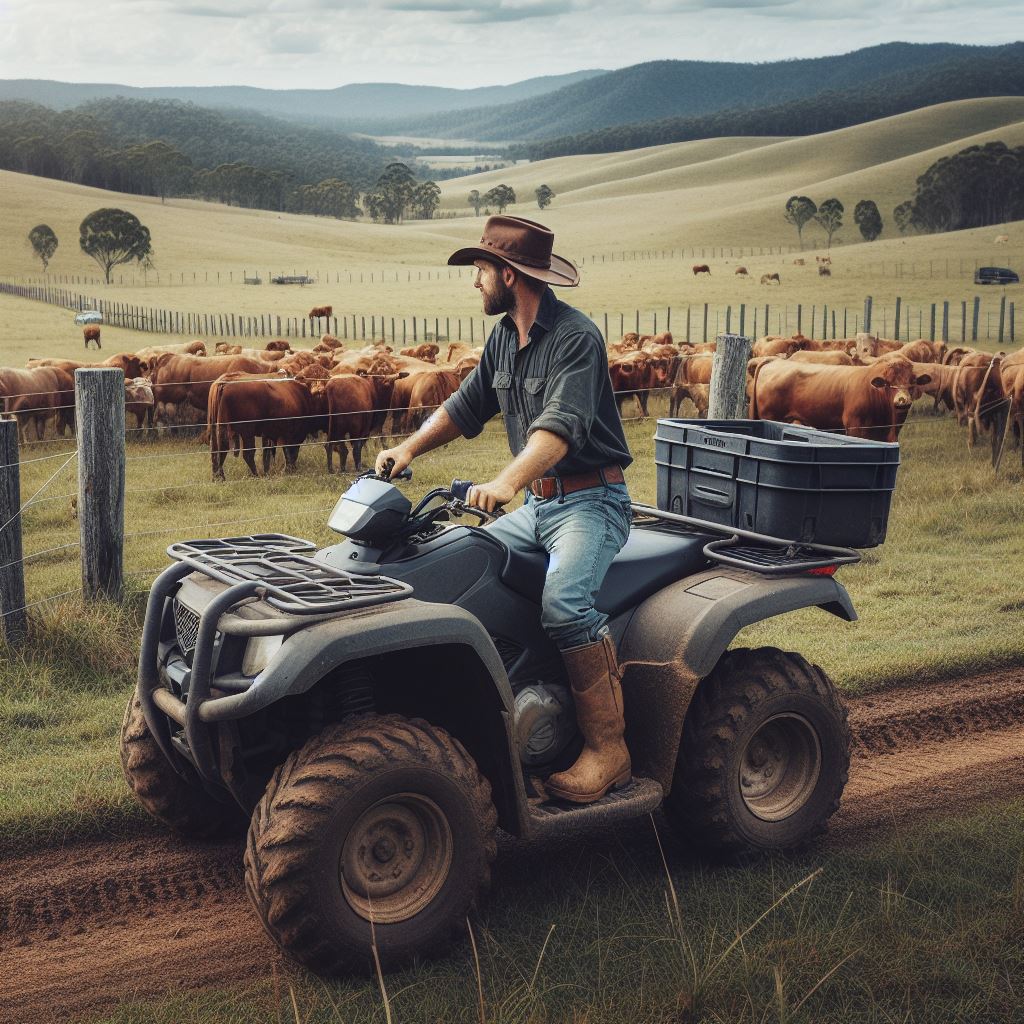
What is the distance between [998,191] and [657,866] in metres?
103

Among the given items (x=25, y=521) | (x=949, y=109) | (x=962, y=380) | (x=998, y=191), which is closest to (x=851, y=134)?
(x=949, y=109)

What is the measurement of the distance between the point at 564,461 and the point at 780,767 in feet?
5.03

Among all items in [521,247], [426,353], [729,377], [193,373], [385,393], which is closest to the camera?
[521,247]

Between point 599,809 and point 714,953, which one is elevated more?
point 599,809

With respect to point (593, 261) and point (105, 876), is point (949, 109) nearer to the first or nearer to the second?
point (593, 261)

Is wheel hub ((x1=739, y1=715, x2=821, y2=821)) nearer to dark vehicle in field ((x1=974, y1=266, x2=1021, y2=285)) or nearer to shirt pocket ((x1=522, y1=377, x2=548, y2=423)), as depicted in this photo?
shirt pocket ((x1=522, y1=377, x2=548, y2=423))

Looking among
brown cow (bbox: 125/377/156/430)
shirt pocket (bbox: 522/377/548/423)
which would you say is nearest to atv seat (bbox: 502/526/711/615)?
shirt pocket (bbox: 522/377/548/423)

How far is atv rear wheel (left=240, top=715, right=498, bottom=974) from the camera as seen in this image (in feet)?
12.1

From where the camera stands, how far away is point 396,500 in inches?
164

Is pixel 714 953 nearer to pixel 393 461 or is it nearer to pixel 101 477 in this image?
pixel 393 461

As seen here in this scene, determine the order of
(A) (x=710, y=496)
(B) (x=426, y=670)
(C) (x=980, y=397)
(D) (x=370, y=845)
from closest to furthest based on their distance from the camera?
(D) (x=370, y=845)
(B) (x=426, y=670)
(A) (x=710, y=496)
(C) (x=980, y=397)

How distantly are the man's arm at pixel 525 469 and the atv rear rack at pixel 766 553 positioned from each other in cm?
90

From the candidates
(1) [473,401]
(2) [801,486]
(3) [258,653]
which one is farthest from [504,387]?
(3) [258,653]

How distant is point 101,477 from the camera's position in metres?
7.32
